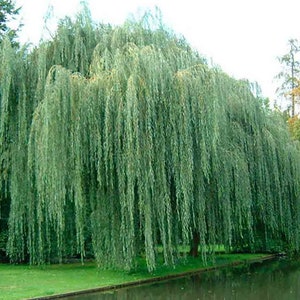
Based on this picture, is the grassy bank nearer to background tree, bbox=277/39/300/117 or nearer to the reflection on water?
the reflection on water

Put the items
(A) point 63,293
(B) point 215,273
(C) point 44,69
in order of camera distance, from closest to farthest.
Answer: (A) point 63,293, (C) point 44,69, (B) point 215,273

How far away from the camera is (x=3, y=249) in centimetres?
1720

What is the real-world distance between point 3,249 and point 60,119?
8.09 metres

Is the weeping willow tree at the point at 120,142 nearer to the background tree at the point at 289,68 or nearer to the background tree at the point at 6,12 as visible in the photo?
the background tree at the point at 6,12

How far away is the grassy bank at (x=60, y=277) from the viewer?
10773 mm

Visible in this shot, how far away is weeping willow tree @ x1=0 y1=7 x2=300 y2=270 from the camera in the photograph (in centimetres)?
1097

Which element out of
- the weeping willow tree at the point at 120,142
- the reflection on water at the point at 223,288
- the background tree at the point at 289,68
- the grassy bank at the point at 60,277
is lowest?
the reflection on water at the point at 223,288

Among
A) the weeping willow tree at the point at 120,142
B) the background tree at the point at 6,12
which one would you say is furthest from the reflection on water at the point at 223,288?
the background tree at the point at 6,12

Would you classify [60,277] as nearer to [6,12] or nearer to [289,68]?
[6,12]

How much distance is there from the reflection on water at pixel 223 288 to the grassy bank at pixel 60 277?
0.71 meters

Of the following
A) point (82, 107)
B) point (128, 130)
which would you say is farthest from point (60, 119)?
point (128, 130)

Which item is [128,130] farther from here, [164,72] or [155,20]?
[155,20]

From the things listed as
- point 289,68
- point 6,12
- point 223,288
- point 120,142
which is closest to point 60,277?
point 223,288

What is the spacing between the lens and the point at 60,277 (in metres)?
13.3
